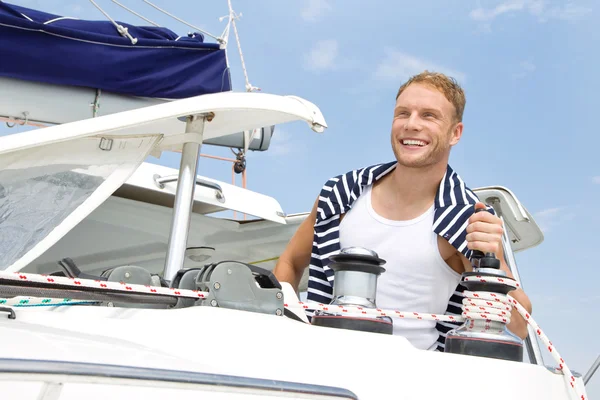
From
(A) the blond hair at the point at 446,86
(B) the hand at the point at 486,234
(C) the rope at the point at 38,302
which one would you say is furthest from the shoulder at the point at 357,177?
(C) the rope at the point at 38,302

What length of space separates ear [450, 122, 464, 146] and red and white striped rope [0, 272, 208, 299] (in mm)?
1162

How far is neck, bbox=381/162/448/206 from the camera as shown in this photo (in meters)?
2.14

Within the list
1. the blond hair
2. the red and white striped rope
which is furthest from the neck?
the red and white striped rope

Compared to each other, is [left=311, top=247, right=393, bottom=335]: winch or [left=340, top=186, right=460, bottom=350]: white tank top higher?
[left=340, top=186, right=460, bottom=350]: white tank top

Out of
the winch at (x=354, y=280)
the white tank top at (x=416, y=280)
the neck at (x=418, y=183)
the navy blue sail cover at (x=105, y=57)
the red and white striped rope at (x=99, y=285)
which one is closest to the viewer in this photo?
the red and white striped rope at (x=99, y=285)

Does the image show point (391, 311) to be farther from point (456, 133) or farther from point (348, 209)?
point (456, 133)

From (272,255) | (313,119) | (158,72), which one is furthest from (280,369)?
(272,255)

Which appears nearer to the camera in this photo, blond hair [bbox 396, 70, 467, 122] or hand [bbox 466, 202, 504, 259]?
hand [bbox 466, 202, 504, 259]

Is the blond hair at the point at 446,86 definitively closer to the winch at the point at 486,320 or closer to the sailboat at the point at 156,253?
the sailboat at the point at 156,253

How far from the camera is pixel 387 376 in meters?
1.11

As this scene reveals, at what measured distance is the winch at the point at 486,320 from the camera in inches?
53.5

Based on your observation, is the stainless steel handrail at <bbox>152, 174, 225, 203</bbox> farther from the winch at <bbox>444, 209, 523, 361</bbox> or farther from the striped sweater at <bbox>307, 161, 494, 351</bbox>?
the winch at <bbox>444, 209, 523, 361</bbox>

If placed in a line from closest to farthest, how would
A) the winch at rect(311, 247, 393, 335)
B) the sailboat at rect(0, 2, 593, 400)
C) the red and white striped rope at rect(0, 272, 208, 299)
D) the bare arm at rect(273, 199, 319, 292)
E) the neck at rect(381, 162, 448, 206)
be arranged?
the sailboat at rect(0, 2, 593, 400), the red and white striped rope at rect(0, 272, 208, 299), the winch at rect(311, 247, 393, 335), the neck at rect(381, 162, 448, 206), the bare arm at rect(273, 199, 319, 292)

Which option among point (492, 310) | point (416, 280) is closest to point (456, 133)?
point (416, 280)
